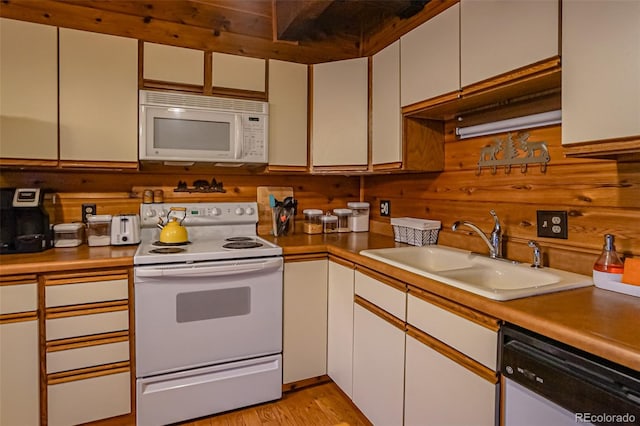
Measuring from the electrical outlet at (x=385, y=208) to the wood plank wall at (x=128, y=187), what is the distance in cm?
40

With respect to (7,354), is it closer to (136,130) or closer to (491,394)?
(136,130)

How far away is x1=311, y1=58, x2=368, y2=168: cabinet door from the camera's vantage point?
2375 millimetres

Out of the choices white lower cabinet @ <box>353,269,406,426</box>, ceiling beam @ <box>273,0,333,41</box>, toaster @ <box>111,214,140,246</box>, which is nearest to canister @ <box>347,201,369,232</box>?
white lower cabinet @ <box>353,269,406,426</box>

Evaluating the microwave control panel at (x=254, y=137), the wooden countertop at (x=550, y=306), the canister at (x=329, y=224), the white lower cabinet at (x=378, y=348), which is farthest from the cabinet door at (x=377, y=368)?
the microwave control panel at (x=254, y=137)

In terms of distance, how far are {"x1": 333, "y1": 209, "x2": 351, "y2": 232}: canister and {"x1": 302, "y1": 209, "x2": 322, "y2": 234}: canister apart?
0.46 ft

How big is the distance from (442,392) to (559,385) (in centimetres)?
50

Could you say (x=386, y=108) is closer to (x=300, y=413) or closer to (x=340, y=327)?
(x=340, y=327)

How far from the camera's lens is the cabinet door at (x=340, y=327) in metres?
1.98

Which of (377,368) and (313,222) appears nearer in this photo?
(377,368)

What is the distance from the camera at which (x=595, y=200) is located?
1408mm

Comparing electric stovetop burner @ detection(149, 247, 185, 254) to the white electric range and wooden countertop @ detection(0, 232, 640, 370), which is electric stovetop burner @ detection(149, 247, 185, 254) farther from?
wooden countertop @ detection(0, 232, 640, 370)

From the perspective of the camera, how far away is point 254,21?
2.41 meters

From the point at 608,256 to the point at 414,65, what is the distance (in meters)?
1.25

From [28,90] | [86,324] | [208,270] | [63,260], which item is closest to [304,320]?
[208,270]
